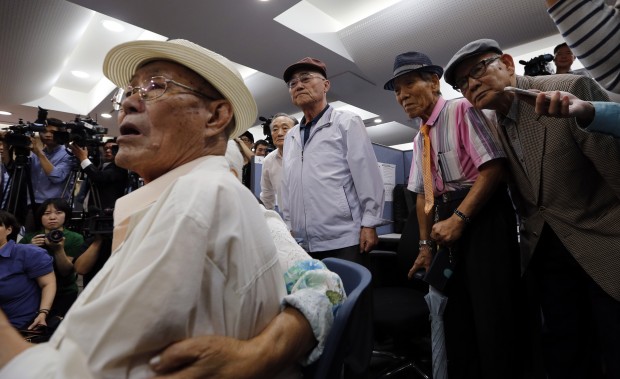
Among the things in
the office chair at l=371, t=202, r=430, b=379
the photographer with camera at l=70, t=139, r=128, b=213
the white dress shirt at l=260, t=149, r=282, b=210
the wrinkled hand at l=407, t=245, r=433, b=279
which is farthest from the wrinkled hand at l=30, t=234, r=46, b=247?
the wrinkled hand at l=407, t=245, r=433, b=279

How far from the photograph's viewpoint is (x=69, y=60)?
5.55 metres

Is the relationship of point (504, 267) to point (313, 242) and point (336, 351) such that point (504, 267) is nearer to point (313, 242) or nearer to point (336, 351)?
point (313, 242)

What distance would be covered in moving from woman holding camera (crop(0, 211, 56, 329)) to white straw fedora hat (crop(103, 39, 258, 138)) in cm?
178

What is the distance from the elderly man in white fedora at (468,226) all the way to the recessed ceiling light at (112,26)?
460cm

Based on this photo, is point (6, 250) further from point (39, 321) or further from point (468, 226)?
point (468, 226)

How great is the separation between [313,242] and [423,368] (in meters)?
1.04

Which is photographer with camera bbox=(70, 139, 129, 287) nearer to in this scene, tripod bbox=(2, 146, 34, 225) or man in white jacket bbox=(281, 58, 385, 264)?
tripod bbox=(2, 146, 34, 225)

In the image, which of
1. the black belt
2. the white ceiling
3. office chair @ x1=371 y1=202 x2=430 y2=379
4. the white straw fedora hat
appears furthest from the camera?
the white ceiling

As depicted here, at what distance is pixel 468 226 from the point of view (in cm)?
139

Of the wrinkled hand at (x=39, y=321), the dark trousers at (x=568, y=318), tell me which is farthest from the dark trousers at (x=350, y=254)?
the wrinkled hand at (x=39, y=321)

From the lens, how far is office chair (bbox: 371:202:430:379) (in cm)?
167

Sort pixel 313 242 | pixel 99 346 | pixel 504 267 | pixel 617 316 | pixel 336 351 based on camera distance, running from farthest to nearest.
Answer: pixel 313 242 → pixel 504 267 → pixel 617 316 → pixel 336 351 → pixel 99 346

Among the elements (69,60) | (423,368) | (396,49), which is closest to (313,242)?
(423,368)

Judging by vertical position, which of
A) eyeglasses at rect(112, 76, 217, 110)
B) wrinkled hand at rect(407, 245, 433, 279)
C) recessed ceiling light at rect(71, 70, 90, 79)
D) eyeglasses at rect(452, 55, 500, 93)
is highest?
recessed ceiling light at rect(71, 70, 90, 79)
